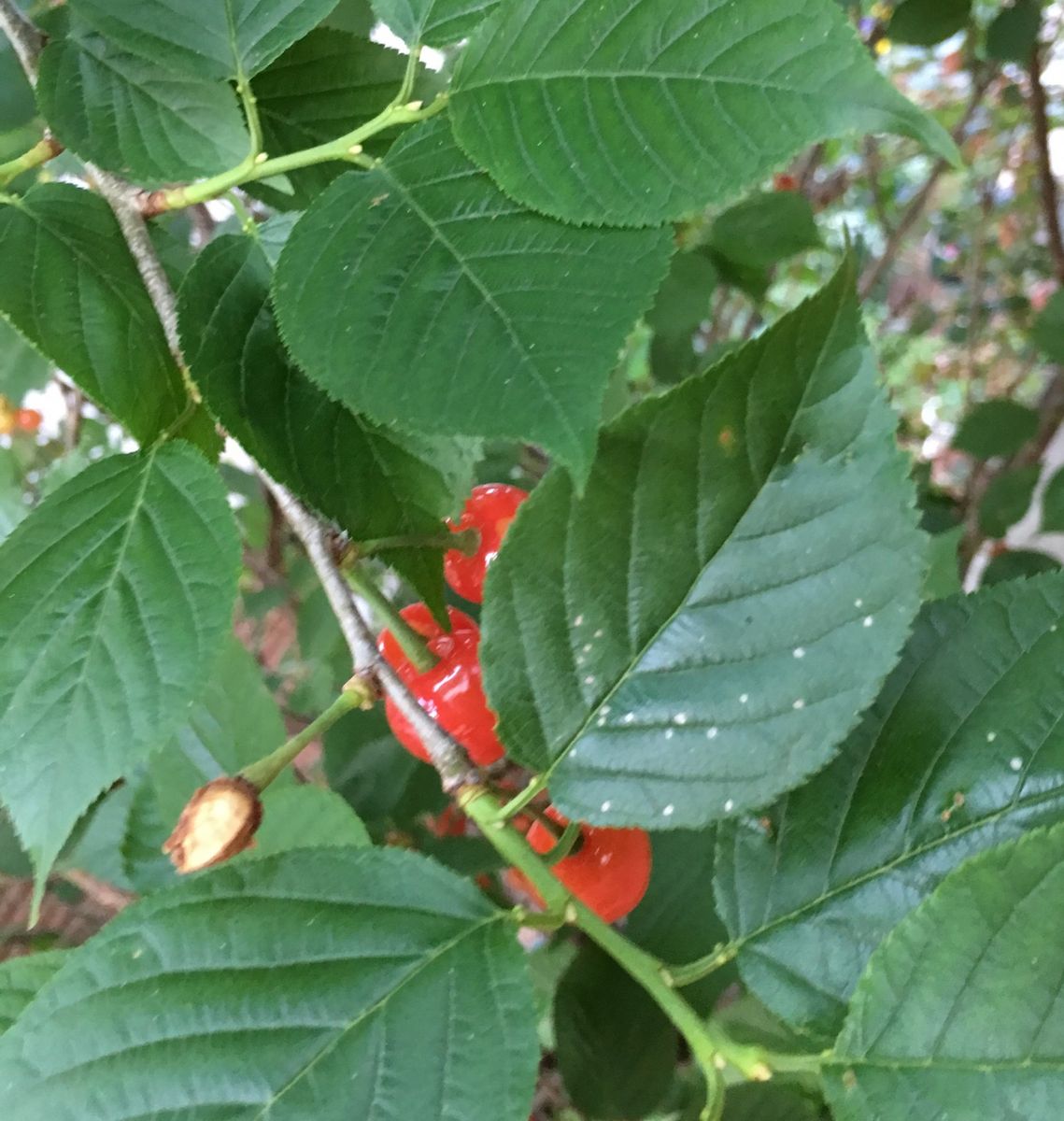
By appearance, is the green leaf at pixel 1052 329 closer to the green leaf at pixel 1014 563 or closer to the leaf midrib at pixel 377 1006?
the green leaf at pixel 1014 563

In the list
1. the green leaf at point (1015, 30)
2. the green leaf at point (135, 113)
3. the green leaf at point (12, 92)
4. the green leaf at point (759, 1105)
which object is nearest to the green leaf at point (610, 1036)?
the green leaf at point (759, 1105)

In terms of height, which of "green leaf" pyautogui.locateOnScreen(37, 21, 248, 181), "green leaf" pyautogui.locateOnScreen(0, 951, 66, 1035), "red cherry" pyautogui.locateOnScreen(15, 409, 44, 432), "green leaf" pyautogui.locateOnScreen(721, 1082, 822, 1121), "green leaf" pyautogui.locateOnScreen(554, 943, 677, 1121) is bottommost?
"green leaf" pyautogui.locateOnScreen(554, 943, 677, 1121)

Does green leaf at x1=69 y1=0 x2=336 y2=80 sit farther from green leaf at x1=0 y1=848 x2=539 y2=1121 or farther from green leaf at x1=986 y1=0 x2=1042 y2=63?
green leaf at x1=986 y1=0 x2=1042 y2=63

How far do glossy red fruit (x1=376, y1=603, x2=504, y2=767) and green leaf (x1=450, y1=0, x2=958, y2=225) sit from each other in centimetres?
16

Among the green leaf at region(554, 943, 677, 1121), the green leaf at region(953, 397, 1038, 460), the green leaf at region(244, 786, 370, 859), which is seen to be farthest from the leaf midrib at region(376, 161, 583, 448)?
the green leaf at region(953, 397, 1038, 460)

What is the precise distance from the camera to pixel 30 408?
4.91ft

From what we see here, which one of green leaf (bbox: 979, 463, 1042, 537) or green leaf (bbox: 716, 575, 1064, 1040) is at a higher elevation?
green leaf (bbox: 716, 575, 1064, 1040)

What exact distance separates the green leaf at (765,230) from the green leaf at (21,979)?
32.9 inches

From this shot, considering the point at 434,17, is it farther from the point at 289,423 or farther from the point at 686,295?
the point at 686,295

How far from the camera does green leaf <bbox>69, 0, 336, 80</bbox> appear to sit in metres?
0.34

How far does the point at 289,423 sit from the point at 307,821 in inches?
10.2

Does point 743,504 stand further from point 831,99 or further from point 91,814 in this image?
point 91,814

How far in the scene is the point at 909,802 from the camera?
1.06 ft

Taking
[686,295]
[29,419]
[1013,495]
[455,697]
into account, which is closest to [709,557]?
[455,697]
